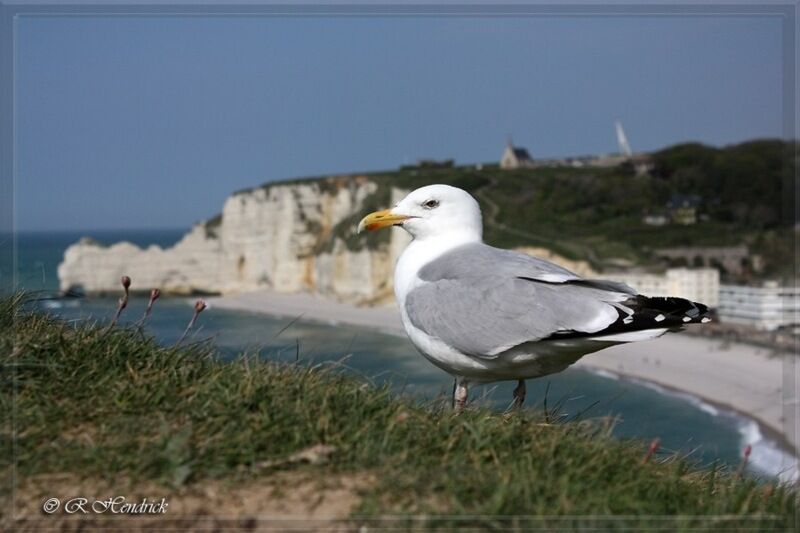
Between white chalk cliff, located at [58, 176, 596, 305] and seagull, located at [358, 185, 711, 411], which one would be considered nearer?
seagull, located at [358, 185, 711, 411]

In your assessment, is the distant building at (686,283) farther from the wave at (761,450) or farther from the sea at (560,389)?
the wave at (761,450)

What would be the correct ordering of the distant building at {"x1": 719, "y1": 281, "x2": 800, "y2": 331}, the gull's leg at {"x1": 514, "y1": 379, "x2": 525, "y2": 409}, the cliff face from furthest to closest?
the cliff face
the distant building at {"x1": 719, "y1": 281, "x2": 800, "y2": 331}
the gull's leg at {"x1": 514, "y1": 379, "x2": 525, "y2": 409}

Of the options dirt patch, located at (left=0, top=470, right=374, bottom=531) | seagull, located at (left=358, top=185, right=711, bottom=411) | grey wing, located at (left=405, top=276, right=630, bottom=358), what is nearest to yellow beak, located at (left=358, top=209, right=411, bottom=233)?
seagull, located at (left=358, top=185, right=711, bottom=411)

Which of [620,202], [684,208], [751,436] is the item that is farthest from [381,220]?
[620,202]

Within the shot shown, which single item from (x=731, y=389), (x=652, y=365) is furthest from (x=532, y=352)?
(x=652, y=365)

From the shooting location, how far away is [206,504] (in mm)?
2916

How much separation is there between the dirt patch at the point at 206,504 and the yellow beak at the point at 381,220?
2143 mm

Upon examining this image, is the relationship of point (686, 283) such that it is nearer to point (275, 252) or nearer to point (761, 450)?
point (761, 450)

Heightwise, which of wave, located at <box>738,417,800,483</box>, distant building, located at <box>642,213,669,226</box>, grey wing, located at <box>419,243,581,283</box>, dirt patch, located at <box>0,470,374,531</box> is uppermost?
distant building, located at <box>642,213,669,226</box>

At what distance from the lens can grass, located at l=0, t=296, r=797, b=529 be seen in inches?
117

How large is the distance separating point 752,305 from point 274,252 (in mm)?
37084

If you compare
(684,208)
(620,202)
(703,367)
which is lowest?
(703,367)

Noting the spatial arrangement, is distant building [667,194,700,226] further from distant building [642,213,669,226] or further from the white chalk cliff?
the white chalk cliff

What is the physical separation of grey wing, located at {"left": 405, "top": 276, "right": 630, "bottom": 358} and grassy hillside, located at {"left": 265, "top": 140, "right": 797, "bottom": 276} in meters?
51.7
